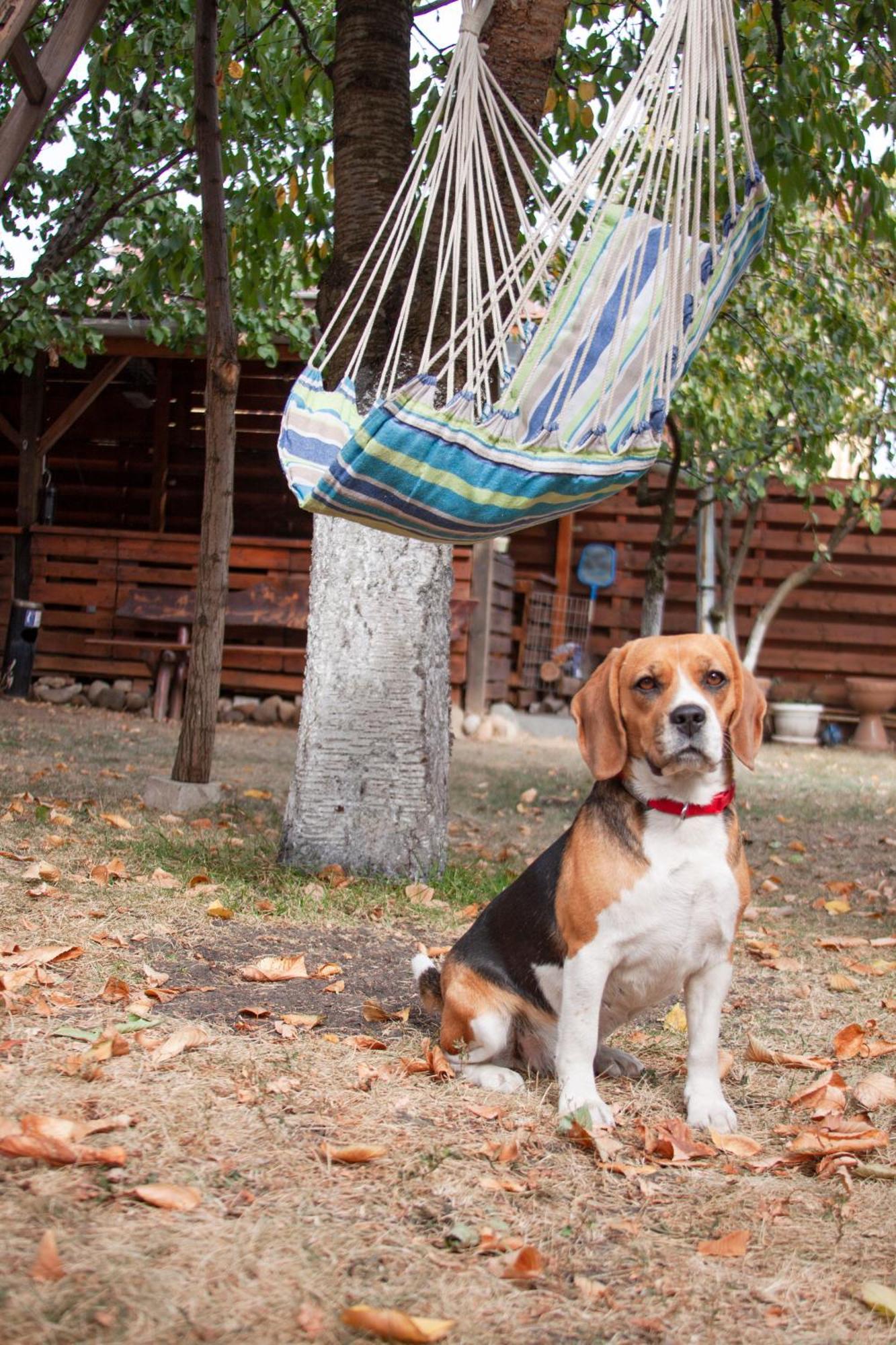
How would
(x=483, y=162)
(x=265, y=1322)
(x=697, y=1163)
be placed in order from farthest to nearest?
(x=483, y=162), (x=697, y=1163), (x=265, y=1322)

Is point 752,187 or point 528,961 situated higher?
point 752,187

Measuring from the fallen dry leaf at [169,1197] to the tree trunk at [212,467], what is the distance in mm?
3602

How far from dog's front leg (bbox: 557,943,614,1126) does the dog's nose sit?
43 centimetres

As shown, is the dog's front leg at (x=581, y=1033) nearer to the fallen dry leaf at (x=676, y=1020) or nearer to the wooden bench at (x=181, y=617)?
the fallen dry leaf at (x=676, y=1020)

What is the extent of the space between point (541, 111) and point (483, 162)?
2.58ft

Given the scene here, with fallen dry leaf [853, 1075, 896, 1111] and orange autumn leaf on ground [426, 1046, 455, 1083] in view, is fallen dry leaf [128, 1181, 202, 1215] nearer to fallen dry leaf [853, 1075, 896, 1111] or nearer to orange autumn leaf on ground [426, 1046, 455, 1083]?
orange autumn leaf on ground [426, 1046, 455, 1083]

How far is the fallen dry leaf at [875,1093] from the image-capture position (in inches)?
99.9

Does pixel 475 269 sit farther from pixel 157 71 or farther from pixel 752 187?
pixel 157 71

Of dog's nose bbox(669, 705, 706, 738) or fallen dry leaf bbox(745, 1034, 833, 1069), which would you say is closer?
dog's nose bbox(669, 705, 706, 738)

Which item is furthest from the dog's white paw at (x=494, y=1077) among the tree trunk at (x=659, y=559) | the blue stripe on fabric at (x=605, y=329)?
the tree trunk at (x=659, y=559)

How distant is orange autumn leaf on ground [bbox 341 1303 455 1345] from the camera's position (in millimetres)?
1515

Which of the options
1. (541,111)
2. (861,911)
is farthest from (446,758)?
(541,111)

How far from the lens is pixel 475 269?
3.46m

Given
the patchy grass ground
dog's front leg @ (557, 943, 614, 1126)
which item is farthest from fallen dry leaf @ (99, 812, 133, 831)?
dog's front leg @ (557, 943, 614, 1126)
